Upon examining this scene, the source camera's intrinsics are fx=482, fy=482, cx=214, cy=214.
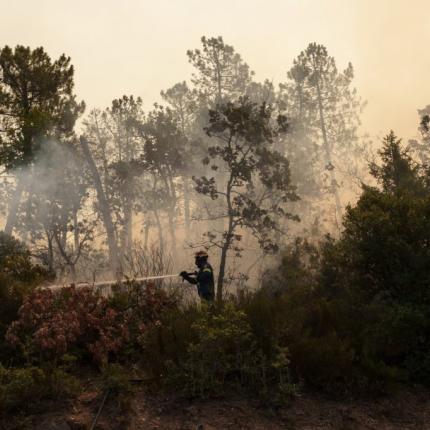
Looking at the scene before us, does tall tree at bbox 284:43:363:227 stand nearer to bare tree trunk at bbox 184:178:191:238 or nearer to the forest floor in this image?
bare tree trunk at bbox 184:178:191:238

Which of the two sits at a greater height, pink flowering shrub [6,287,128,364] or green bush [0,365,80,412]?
pink flowering shrub [6,287,128,364]

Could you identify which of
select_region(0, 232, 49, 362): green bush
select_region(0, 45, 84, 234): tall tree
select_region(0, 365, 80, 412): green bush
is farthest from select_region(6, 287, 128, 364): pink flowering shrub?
select_region(0, 45, 84, 234): tall tree

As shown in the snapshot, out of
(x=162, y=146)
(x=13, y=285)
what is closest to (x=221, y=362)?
(x=13, y=285)

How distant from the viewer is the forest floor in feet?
15.6

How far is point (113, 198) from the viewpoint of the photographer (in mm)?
30594

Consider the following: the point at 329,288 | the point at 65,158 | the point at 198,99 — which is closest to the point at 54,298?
the point at 329,288

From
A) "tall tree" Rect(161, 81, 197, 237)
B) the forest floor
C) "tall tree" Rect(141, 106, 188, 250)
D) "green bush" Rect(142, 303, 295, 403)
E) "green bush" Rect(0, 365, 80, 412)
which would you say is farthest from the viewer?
"tall tree" Rect(161, 81, 197, 237)

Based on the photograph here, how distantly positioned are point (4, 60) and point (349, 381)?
1554cm

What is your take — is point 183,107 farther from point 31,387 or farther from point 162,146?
point 31,387

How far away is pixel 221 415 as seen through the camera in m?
5.02

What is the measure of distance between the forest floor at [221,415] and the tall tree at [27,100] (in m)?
11.6

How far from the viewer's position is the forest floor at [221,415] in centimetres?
477

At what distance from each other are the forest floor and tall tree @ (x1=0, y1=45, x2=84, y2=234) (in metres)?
11.6

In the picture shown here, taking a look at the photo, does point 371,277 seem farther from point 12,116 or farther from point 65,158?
point 65,158
